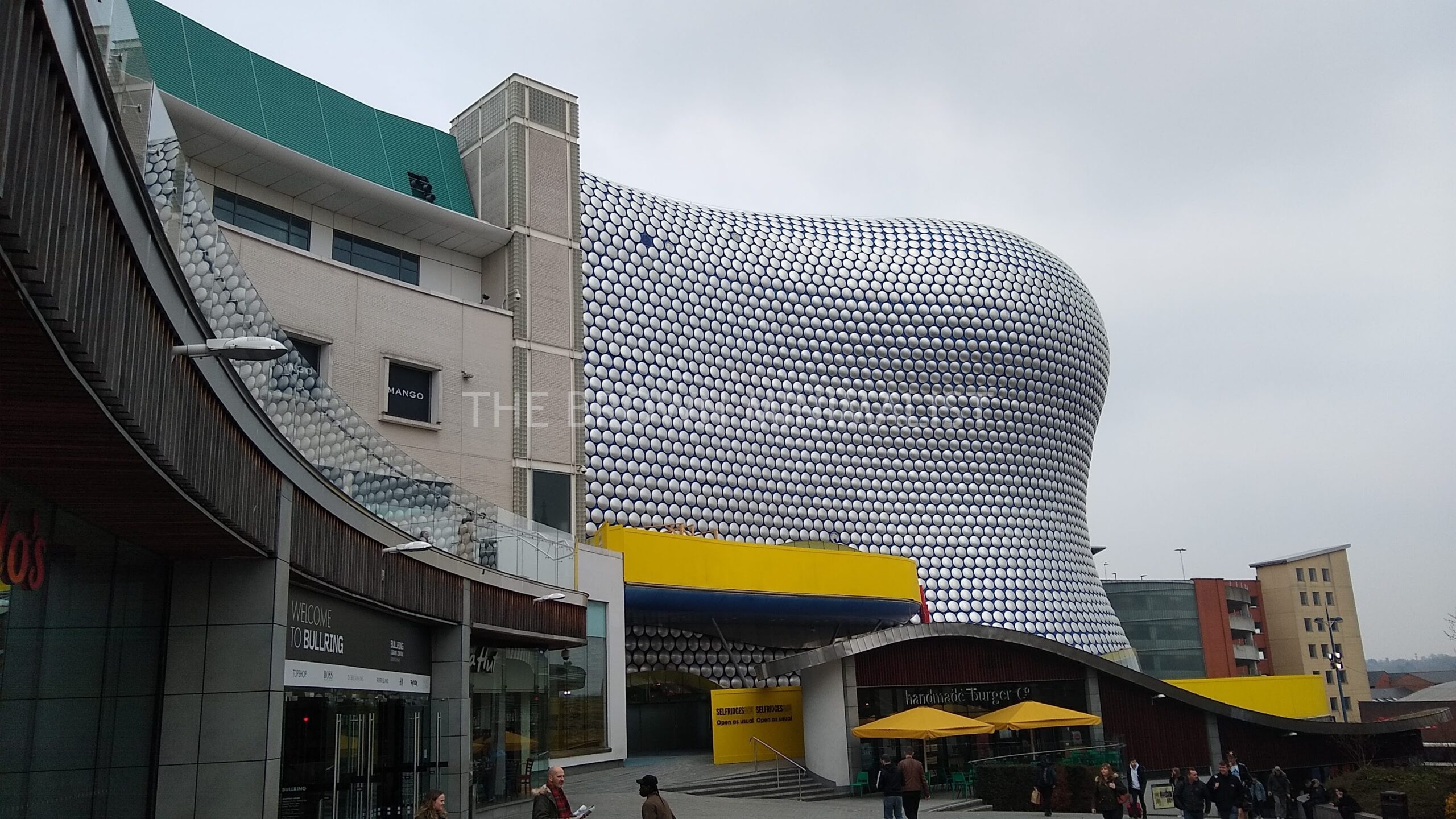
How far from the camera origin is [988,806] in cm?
2053

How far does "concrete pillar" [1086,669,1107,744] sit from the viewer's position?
1038 inches

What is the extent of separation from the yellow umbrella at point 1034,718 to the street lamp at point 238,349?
1969 centimetres

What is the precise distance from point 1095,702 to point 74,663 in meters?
23.4

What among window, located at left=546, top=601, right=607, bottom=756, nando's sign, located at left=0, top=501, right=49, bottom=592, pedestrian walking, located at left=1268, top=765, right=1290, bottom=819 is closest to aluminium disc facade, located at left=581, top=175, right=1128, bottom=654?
window, located at left=546, top=601, right=607, bottom=756

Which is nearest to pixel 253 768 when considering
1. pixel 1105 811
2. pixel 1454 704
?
pixel 1105 811

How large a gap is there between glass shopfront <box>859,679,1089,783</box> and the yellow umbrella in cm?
43

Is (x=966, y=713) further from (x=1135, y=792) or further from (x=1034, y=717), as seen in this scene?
(x=1135, y=792)

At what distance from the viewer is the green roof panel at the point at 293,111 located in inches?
982

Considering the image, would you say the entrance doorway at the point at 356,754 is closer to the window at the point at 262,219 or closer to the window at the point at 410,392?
the window at the point at 410,392

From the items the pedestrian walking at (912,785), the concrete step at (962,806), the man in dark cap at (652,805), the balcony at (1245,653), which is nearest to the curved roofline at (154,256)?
the man in dark cap at (652,805)

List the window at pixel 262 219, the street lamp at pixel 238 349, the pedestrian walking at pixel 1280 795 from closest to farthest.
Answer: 1. the street lamp at pixel 238 349
2. the pedestrian walking at pixel 1280 795
3. the window at pixel 262 219

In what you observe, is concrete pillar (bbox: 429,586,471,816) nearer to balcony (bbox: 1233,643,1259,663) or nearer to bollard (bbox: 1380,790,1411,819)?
bollard (bbox: 1380,790,1411,819)

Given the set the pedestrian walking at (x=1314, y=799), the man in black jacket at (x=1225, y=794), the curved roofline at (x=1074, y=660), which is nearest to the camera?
the man in black jacket at (x=1225, y=794)

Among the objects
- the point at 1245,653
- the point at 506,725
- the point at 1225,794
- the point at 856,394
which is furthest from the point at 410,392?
the point at 1245,653
